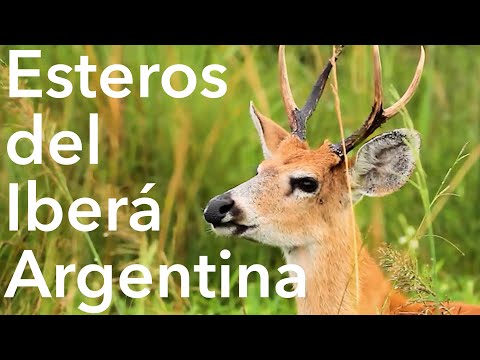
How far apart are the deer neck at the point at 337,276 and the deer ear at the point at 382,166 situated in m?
0.14

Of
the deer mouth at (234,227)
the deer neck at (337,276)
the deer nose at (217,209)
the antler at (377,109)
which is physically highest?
the antler at (377,109)

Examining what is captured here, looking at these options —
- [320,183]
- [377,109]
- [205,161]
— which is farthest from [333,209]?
[205,161]

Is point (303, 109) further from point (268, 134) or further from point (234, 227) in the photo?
point (234, 227)

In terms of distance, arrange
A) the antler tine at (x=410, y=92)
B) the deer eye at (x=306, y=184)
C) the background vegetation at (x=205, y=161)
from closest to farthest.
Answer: the antler tine at (x=410, y=92) < the deer eye at (x=306, y=184) < the background vegetation at (x=205, y=161)

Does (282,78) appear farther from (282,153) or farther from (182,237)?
(182,237)

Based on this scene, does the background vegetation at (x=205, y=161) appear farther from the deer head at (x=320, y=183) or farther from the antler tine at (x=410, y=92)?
the antler tine at (x=410, y=92)

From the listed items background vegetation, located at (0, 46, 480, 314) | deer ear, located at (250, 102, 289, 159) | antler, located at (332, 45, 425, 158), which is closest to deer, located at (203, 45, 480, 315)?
antler, located at (332, 45, 425, 158)

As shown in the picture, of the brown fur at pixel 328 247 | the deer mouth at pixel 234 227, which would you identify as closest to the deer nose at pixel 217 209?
the deer mouth at pixel 234 227

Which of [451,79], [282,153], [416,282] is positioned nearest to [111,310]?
[282,153]

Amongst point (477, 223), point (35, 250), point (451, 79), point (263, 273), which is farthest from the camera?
point (451, 79)

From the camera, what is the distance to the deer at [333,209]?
4.93 m

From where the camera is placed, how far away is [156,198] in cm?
678

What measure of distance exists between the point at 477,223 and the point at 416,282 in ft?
8.83

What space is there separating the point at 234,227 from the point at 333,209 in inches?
16.1
